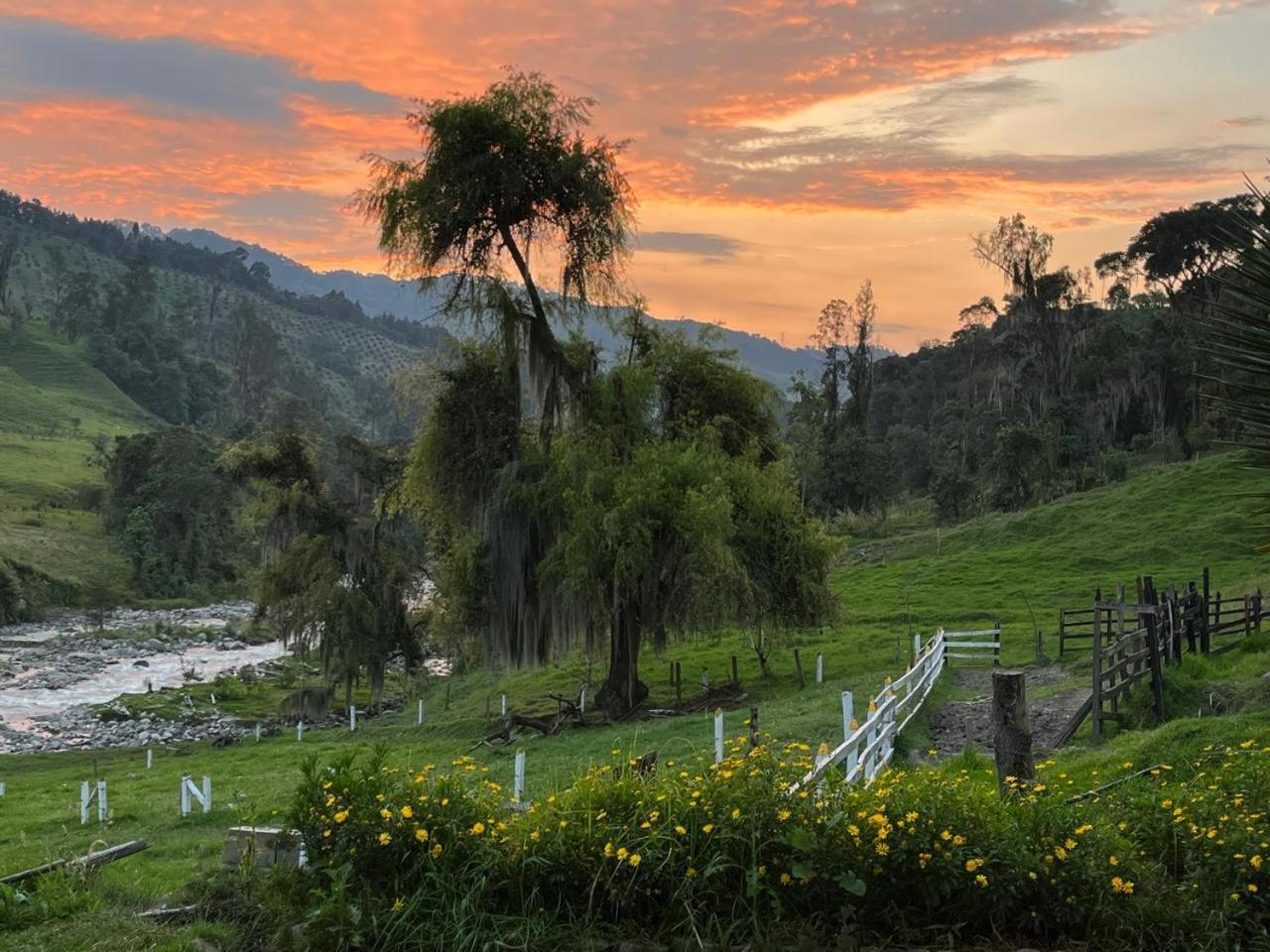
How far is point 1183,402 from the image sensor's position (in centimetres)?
6956

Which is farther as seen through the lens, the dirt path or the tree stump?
the dirt path

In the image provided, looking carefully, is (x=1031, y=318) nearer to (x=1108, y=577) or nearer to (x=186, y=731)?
(x=1108, y=577)

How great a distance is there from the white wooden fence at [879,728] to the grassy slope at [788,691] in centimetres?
125

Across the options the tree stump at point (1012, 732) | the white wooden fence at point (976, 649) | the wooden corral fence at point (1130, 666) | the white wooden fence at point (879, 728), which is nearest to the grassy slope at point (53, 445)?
the white wooden fence at point (976, 649)

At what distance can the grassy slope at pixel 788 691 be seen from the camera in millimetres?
13867

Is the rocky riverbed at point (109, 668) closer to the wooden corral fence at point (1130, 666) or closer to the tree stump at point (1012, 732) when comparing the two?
the wooden corral fence at point (1130, 666)

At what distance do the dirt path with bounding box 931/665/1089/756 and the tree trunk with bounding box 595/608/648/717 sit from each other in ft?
27.0

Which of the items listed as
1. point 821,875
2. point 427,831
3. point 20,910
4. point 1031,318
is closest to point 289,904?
point 427,831

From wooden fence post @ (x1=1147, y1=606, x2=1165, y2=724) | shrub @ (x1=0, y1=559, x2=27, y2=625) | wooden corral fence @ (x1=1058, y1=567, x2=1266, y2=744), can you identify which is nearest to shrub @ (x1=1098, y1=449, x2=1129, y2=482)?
wooden corral fence @ (x1=1058, y1=567, x2=1266, y2=744)

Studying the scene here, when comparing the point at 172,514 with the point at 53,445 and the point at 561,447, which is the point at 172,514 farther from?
the point at 561,447

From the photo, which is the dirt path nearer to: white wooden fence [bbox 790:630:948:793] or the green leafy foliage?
white wooden fence [bbox 790:630:948:793]

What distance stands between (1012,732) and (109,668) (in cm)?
5767

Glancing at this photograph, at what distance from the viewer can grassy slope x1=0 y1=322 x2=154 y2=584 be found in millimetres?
83188

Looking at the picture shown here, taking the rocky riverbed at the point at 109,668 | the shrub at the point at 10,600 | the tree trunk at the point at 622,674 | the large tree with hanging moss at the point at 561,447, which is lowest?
the rocky riverbed at the point at 109,668
